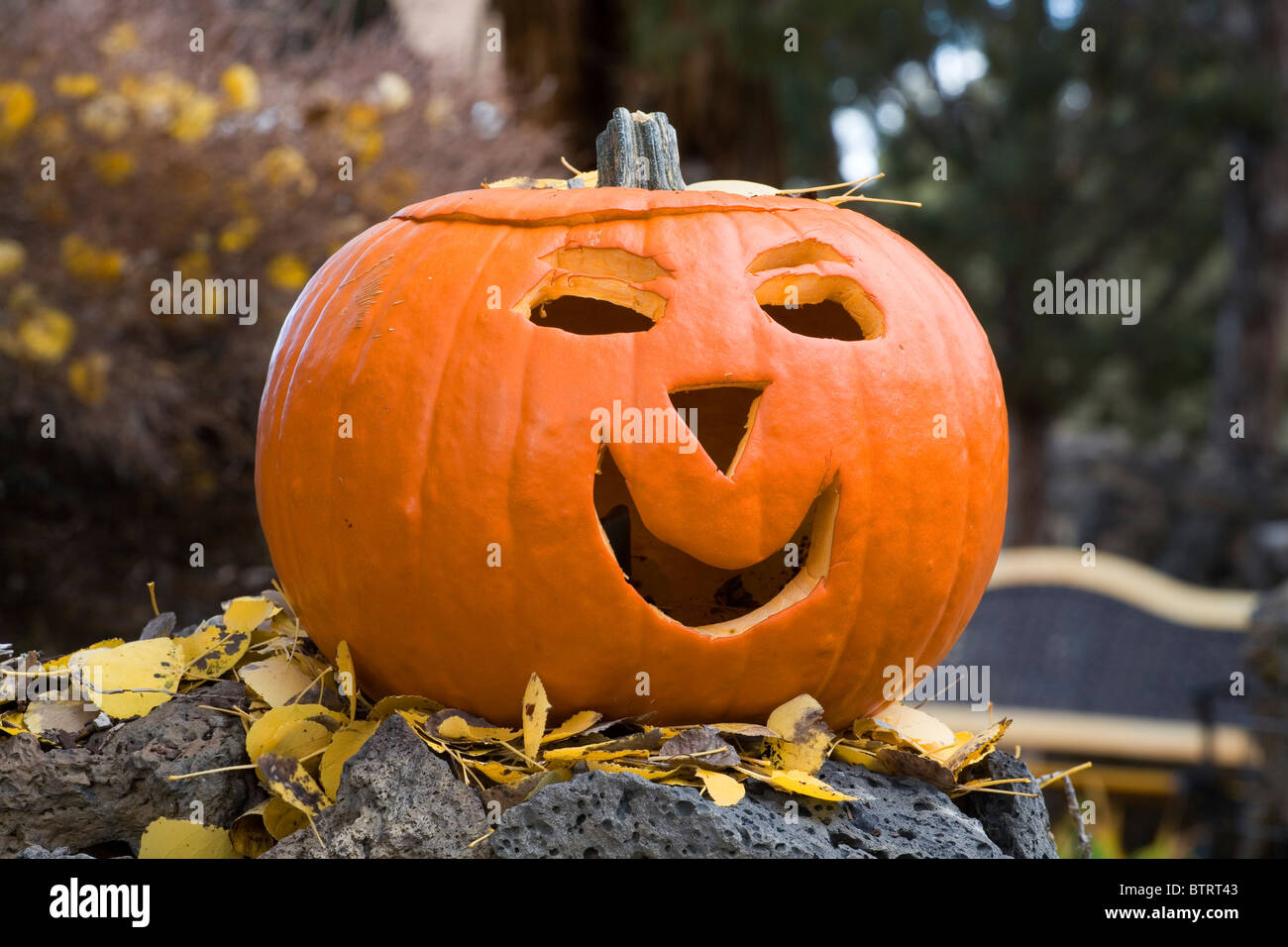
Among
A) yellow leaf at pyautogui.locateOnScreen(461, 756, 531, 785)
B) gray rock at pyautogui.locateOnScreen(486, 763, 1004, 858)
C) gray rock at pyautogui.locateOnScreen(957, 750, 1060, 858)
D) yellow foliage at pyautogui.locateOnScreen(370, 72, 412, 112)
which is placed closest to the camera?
gray rock at pyautogui.locateOnScreen(486, 763, 1004, 858)

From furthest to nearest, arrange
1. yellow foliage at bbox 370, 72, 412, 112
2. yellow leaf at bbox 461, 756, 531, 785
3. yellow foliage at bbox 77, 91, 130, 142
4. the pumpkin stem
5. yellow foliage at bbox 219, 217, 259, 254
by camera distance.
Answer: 1. yellow foliage at bbox 370, 72, 412, 112
2. yellow foliage at bbox 219, 217, 259, 254
3. yellow foliage at bbox 77, 91, 130, 142
4. the pumpkin stem
5. yellow leaf at bbox 461, 756, 531, 785

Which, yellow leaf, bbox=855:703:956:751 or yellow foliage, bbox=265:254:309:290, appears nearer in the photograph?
yellow leaf, bbox=855:703:956:751

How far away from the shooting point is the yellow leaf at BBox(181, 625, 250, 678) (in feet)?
5.50

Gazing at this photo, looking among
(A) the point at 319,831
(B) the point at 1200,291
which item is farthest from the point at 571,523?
(B) the point at 1200,291

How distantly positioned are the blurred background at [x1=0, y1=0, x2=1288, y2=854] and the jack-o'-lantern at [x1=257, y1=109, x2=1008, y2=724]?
677 millimetres

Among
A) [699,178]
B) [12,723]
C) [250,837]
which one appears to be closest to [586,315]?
[250,837]

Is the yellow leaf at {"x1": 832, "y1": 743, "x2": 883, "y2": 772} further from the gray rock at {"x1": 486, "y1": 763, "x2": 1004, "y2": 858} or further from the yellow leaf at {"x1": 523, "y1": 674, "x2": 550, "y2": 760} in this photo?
the yellow leaf at {"x1": 523, "y1": 674, "x2": 550, "y2": 760}

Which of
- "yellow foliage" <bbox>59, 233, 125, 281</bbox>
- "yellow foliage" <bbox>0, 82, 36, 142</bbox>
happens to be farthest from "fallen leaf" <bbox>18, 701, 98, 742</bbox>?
"yellow foliage" <bbox>0, 82, 36, 142</bbox>

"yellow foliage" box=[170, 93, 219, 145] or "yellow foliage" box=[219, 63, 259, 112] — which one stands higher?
"yellow foliage" box=[219, 63, 259, 112]

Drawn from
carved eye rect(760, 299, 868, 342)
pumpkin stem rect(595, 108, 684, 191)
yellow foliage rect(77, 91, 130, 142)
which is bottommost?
carved eye rect(760, 299, 868, 342)

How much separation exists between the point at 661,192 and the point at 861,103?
25.4ft

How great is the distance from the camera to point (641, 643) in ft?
4.75

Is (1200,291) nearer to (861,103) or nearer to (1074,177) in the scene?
(1074,177)

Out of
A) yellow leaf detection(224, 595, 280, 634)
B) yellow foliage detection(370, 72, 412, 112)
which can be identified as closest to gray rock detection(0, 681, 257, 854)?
yellow leaf detection(224, 595, 280, 634)
